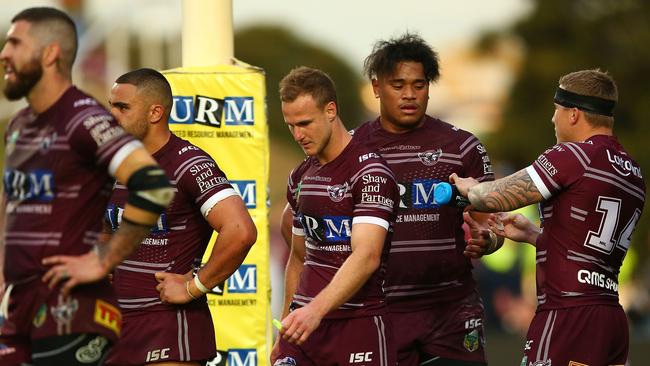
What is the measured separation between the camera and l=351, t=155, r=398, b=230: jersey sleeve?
777 centimetres

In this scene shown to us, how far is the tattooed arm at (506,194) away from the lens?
8008 mm

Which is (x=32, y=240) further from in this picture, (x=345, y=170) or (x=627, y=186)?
(x=627, y=186)

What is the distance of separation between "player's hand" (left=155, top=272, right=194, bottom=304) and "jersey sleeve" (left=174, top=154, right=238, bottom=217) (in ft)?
1.27

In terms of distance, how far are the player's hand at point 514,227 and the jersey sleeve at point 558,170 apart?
2.37 ft

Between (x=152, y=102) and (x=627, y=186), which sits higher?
(x=152, y=102)

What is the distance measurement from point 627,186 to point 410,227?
1462 millimetres

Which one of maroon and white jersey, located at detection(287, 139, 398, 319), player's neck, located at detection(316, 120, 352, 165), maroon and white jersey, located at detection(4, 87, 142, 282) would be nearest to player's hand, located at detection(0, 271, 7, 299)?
maroon and white jersey, located at detection(4, 87, 142, 282)

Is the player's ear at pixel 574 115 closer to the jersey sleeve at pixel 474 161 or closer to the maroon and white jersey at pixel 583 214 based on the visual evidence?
the maroon and white jersey at pixel 583 214

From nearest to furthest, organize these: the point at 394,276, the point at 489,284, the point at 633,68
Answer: the point at 394,276 → the point at 489,284 → the point at 633,68

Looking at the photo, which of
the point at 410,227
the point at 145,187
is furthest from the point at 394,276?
the point at 145,187

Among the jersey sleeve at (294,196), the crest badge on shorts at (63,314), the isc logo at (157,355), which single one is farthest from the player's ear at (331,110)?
the crest badge on shorts at (63,314)

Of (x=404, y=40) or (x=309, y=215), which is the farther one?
(x=404, y=40)

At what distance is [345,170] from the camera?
26.3 feet

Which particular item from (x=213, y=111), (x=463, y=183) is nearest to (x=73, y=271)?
(x=463, y=183)
